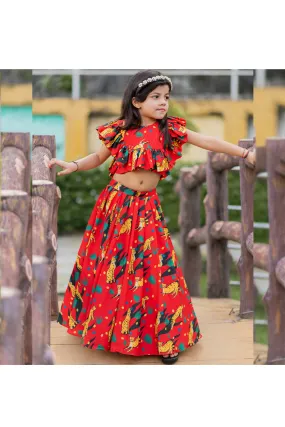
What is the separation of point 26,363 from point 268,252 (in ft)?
3.39

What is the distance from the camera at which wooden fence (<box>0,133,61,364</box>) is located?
1797 mm

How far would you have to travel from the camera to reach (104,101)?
10.6 feet

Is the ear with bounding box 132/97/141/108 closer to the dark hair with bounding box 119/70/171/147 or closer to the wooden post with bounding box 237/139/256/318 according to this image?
the dark hair with bounding box 119/70/171/147

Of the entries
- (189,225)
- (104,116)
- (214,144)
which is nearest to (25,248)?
(214,144)

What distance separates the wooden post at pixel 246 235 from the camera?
9.29ft

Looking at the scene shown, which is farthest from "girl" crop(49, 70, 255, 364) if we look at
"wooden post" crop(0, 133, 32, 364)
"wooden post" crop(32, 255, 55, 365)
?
"wooden post" crop(0, 133, 32, 364)

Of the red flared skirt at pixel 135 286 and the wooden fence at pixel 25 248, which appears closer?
the wooden fence at pixel 25 248

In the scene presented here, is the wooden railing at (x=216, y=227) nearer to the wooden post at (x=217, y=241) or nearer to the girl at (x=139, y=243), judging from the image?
the wooden post at (x=217, y=241)

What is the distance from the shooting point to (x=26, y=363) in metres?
2.20

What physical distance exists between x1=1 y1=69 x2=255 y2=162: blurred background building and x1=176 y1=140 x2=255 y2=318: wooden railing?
0.25m

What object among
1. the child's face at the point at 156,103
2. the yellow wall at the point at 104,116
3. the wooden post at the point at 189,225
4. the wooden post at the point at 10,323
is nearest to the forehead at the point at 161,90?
the child's face at the point at 156,103

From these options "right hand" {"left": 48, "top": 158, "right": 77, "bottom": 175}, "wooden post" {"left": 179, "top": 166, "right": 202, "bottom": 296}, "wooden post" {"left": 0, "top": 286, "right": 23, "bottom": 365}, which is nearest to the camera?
"wooden post" {"left": 0, "top": 286, "right": 23, "bottom": 365}

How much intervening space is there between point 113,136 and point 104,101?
2.59 feet

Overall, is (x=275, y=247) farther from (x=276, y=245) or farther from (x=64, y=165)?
(x=64, y=165)
